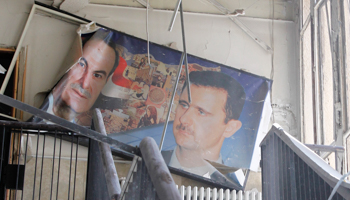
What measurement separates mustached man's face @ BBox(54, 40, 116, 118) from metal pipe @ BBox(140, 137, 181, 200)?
2577 millimetres

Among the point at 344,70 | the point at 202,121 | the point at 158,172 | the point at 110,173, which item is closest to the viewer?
the point at 158,172

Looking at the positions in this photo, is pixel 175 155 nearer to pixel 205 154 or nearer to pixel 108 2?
pixel 205 154

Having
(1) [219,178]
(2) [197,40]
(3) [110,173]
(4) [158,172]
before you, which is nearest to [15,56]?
(2) [197,40]

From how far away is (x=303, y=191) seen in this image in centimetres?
144

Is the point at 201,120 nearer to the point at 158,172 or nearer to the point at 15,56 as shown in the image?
the point at 15,56

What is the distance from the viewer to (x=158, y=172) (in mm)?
1049

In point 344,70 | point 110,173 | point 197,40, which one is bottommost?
point 110,173

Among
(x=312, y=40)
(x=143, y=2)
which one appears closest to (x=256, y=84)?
(x=312, y=40)

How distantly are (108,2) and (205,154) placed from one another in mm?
2133

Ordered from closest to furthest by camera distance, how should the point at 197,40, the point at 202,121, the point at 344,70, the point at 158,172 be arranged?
1. the point at 158,172
2. the point at 344,70
3. the point at 202,121
4. the point at 197,40

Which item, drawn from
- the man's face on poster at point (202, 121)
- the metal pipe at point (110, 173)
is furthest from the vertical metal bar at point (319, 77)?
the metal pipe at point (110, 173)

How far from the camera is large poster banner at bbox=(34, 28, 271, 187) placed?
3.74 m

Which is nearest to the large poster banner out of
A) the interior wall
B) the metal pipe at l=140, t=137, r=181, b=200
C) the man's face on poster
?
the man's face on poster

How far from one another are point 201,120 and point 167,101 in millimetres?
437
